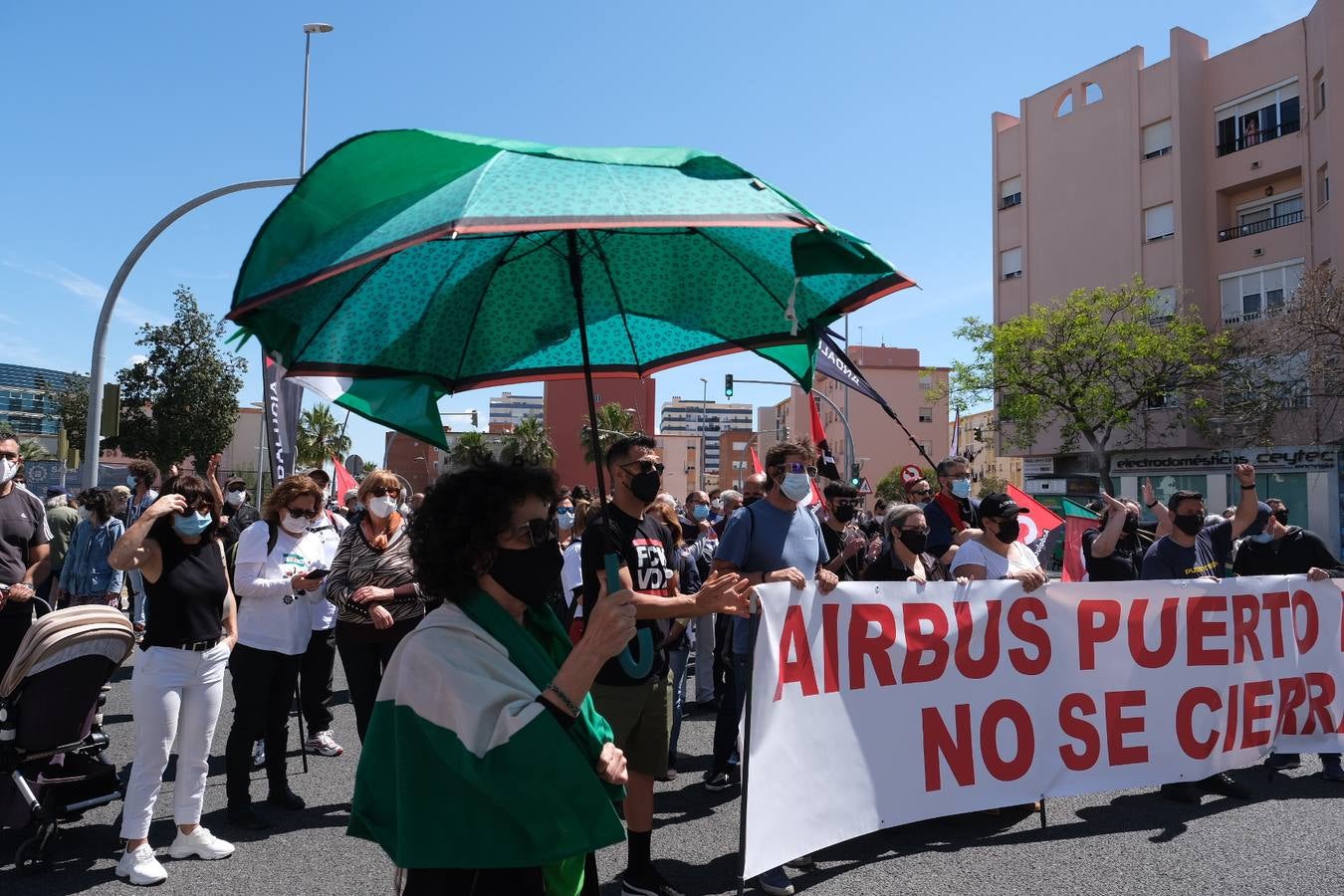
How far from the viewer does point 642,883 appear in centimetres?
415

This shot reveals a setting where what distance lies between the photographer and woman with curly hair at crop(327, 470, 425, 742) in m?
5.57

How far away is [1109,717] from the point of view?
5430 millimetres

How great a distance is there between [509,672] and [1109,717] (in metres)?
4.49

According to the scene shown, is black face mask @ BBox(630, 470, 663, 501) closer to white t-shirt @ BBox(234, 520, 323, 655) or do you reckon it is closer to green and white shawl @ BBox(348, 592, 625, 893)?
green and white shawl @ BBox(348, 592, 625, 893)

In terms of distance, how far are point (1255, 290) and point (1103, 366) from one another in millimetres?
6348

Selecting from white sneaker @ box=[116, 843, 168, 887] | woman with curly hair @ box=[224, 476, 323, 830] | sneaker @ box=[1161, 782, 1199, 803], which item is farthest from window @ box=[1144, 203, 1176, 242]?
white sneaker @ box=[116, 843, 168, 887]

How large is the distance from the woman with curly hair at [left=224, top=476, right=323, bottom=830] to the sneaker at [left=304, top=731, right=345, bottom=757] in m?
1.15

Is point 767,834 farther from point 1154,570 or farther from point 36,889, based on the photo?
point 1154,570

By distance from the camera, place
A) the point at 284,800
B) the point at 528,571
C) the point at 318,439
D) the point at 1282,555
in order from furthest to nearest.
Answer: the point at 318,439, the point at 1282,555, the point at 284,800, the point at 528,571

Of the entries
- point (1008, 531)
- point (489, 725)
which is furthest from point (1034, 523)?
point (489, 725)

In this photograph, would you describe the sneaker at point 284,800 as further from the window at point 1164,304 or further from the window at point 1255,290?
the window at point 1164,304

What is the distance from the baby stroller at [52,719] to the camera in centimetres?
474

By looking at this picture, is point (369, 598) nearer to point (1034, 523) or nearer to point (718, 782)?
point (718, 782)

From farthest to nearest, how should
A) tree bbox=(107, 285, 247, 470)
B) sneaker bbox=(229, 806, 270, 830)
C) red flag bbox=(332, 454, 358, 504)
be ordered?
tree bbox=(107, 285, 247, 470)
red flag bbox=(332, 454, 358, 504)
sneaker bbox=(229, 806, 270, 830)
